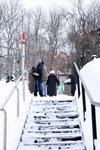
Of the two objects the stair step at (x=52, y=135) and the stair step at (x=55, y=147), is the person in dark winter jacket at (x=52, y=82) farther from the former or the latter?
the stair step at (x=55, y=147)

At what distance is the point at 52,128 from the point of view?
256 inches

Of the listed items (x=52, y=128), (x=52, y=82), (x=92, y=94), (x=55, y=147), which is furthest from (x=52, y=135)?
(x=52, y=82)

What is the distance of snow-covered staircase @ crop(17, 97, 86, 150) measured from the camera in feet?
18.7

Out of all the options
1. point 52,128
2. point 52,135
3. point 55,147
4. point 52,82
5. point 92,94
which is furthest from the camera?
point 52,82

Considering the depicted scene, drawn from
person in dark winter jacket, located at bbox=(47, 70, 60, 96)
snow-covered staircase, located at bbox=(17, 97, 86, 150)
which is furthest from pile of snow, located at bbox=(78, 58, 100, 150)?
person in dark winter jacket, located at bbox=(47, 70, 60, 96)

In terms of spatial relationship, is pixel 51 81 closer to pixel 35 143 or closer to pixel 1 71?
pixel 35 143

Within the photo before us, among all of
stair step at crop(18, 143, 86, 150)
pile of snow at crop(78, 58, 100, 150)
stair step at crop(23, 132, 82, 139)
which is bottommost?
stair step at crop(18, 143, 86, 150)

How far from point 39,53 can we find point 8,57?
3.79 meters

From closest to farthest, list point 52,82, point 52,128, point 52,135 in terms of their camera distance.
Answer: point 52,135, point 52,128, point 52,82

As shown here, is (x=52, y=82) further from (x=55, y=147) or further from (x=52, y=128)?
(x=55, y=147)

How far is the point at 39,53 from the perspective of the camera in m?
34.2

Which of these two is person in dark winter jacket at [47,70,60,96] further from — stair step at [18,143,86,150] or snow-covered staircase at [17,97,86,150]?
stair step at [18,143,86,150]

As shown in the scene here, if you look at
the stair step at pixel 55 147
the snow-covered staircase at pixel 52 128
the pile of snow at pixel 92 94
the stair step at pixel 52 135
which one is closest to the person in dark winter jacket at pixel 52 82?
the pile of snow at pixel 92 94

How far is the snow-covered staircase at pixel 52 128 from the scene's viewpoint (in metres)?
5.69
